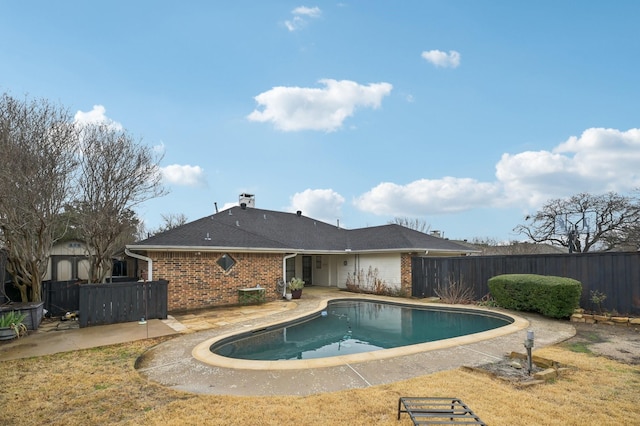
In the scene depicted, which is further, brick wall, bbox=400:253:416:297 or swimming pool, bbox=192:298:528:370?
brick wall, bbox=400:253:416:297

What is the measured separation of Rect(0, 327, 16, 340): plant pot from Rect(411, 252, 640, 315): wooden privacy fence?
46.3ft

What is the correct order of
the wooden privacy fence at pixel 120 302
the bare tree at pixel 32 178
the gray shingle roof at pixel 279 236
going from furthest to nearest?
the gray shingle roof at pixel 279 236, the wooden privacy fence at pixel 120 302, the bare tree at pixel 32 178

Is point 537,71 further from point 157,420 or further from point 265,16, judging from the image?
point 157,420

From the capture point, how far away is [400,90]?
47.1 ft

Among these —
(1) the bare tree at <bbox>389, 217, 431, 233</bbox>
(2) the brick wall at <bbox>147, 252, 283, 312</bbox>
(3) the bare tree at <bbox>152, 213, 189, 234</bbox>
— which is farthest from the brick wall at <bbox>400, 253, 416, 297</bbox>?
(1) the bare tree at <bbox>389, 217, 431, 233</bbox>

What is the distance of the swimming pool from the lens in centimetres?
617

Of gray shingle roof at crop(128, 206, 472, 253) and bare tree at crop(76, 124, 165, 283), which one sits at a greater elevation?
bare tree at crop(76, 124, 165, 283)

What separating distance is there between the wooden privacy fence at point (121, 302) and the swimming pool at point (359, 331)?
3224 millimetres

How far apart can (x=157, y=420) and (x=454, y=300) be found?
40.4 feet

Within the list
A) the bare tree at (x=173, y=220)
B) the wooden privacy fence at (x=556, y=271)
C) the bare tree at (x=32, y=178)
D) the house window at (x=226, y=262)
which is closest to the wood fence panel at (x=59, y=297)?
the bare tree at (x=32, y=178)

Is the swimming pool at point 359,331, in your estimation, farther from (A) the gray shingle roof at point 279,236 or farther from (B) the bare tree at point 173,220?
(B) the bare tree at point 173,220

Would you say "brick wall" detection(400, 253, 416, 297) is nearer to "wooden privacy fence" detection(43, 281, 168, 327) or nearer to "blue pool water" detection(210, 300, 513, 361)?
"blue pool water" detection(210, 300, 513, 361)

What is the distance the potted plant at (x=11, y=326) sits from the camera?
778 centimetres

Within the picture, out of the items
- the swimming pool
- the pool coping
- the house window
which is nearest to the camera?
the pool coping
